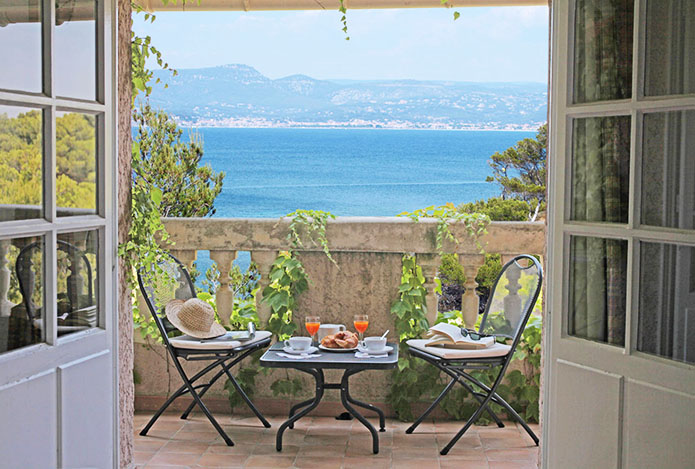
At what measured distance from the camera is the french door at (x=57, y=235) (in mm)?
2459

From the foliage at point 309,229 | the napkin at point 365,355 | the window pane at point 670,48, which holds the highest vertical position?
the window pane at point 670,48

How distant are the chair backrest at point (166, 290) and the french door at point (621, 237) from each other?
2049mm

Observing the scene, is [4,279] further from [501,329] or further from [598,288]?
[501,329]

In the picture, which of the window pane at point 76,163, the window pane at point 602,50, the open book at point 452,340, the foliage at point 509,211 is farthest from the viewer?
the foliage at point 509,211

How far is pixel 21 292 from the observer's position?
8.30 feet

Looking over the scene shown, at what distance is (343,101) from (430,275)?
38.4 meters

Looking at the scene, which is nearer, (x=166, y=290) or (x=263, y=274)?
(x=166, y=290)

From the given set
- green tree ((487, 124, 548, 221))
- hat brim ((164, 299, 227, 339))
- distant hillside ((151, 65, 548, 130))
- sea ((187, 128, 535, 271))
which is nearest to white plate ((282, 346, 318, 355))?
hat brim ((164, 299, 227, 339))

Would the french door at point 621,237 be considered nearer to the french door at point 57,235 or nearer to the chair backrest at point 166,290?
the french door at point 57,235

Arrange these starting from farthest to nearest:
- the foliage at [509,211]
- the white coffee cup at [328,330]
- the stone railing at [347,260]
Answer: the foliage at [509,211] < the stone railing at [347,260] < the white coffee cup at [328,330]

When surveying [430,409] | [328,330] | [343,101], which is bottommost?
[430,409]

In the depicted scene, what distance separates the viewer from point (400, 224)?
14.5ft

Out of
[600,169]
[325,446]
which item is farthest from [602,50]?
[325,446]

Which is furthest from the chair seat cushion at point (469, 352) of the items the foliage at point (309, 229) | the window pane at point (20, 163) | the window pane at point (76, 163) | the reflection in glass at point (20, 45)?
the reflection in glass at point (20, 45)
